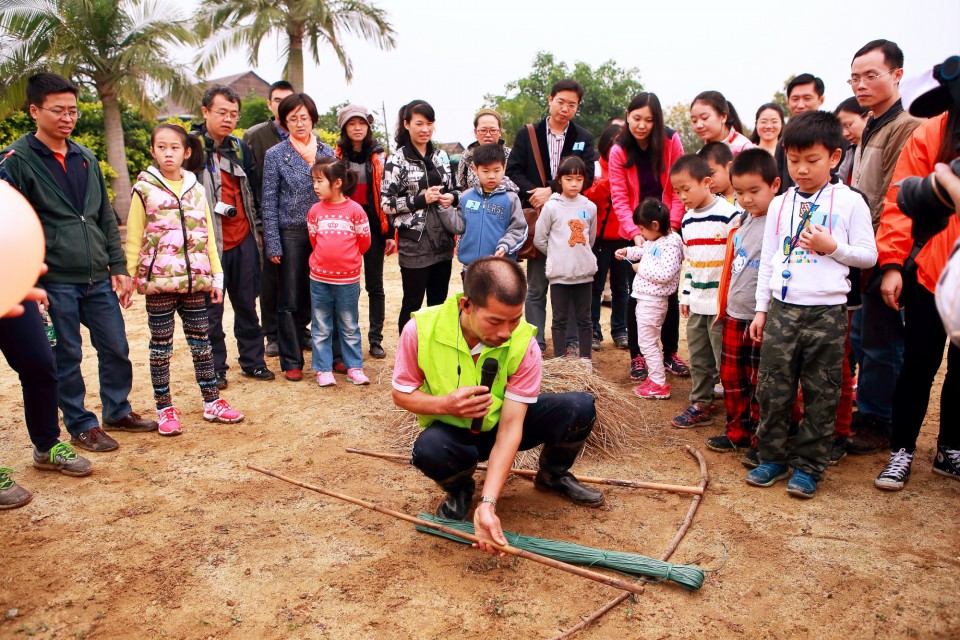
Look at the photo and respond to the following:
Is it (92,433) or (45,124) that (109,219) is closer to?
(45,124)

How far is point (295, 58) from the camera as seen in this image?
18438 mm

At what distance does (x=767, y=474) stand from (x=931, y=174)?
1909 millimetres

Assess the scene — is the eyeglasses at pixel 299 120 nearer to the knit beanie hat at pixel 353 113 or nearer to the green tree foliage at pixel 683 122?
the knit beanie hat at pixel 353 113

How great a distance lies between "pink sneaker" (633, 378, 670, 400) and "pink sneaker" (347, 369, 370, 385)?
2.01m

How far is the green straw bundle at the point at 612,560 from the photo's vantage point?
2.68m

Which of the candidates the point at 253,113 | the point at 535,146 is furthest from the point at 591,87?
the point at 535,146

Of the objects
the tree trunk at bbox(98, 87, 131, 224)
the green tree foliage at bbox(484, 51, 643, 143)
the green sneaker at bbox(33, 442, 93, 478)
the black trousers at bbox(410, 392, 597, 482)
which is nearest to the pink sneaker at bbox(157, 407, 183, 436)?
the green sneaker at bbox(33, 442, 93, 478)

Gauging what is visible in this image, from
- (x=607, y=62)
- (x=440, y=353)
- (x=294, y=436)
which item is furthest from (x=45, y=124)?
(x=607, y=62)

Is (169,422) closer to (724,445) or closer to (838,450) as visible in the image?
(724,445)

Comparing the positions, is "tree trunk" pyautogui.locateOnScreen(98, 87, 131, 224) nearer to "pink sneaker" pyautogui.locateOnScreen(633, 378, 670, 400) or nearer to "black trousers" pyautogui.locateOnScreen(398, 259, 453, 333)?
"black trousers" pyautogui.locateOnScreen(398, 259, 453, 333)

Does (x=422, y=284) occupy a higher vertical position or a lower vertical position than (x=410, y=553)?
higher

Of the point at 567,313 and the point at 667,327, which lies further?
the point at 567,313

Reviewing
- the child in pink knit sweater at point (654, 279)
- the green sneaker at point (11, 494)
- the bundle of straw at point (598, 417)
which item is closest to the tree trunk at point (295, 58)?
the child in pink knit sweater at point (654, 279)

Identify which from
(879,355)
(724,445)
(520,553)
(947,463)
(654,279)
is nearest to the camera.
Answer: (520,553)
